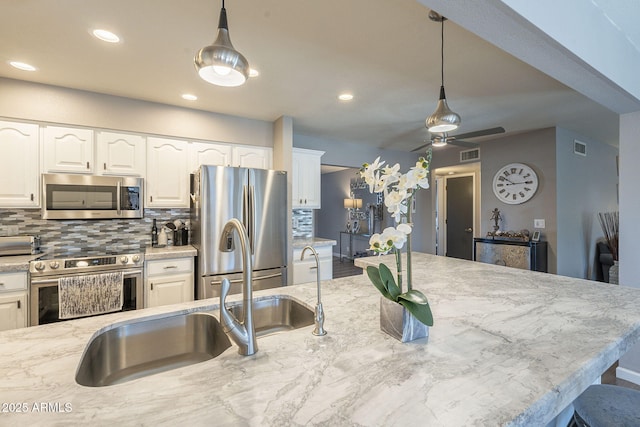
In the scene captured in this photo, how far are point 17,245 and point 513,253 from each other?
542 cm

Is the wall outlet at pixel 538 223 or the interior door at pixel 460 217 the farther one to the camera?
the interior door at pixel 460 217

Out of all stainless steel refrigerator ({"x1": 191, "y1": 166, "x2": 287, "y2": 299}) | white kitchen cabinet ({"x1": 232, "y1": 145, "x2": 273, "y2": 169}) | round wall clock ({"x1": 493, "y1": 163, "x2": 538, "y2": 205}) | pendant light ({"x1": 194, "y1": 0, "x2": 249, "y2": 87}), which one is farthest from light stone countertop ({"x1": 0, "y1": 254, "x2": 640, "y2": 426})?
round wall clock ({"x1": 493, "y1": 163, "x2": 538, "y2": 205})

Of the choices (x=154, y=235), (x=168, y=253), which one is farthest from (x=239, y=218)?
(x=154, y=235)

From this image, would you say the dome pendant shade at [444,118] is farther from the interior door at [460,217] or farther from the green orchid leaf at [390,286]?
the interior door at [460,217]

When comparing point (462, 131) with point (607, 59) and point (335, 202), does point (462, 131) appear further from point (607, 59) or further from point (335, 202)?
point (335, 202)

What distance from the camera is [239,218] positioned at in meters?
2.99

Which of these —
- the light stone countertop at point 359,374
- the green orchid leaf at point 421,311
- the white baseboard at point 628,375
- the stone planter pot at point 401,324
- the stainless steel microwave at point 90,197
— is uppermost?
the stainless steel microwave at point 90,197

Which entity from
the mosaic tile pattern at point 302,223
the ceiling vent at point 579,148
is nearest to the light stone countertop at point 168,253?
the mosaic tile pattern at point 302,223

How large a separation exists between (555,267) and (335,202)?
205 inches

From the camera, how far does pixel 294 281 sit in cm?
354

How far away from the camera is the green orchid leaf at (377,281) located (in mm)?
1009

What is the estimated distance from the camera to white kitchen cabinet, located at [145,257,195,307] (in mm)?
2752

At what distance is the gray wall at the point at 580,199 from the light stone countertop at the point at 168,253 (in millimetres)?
4643

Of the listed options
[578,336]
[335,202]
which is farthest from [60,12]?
[335,202]
